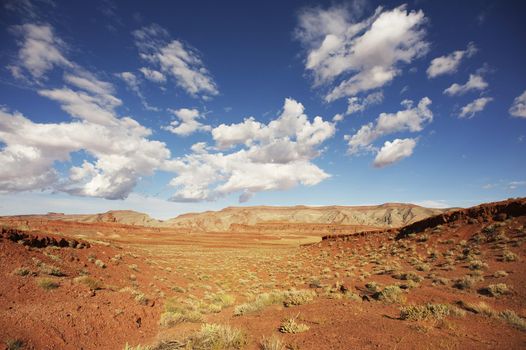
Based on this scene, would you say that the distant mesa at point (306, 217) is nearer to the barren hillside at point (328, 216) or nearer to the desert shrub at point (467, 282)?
the barren hillside at point (328, 216)

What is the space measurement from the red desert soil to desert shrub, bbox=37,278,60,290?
40 mm

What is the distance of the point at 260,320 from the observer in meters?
8.11

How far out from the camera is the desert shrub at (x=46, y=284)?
9.45m

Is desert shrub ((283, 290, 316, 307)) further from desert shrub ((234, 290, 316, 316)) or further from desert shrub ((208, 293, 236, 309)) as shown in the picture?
desert shrub ((208, 293, 236, 309))

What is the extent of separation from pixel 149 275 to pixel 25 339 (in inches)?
501

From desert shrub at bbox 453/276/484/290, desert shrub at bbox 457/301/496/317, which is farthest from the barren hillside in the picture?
desert shrub at bbox 457/301/496/317

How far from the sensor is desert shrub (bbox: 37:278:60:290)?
945 cm

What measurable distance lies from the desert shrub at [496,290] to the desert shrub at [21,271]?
55.1 ft

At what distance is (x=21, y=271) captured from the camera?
10.2 meters

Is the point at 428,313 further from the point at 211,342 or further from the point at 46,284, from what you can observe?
the point at 46,284

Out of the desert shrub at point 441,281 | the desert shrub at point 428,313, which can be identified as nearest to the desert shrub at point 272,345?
the desert shrub at point 428,313

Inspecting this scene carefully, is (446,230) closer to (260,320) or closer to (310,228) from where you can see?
(260,320)

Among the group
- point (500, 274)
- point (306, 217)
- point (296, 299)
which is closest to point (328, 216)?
point (306, 217)

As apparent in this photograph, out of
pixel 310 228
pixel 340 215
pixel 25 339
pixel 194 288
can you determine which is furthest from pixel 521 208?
pixel 340 215
